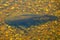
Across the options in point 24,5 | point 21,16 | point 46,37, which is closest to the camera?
point 46,37

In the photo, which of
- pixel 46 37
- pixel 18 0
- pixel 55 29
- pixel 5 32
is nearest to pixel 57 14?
pixel 55 29

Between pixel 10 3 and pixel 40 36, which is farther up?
pixel 10 3

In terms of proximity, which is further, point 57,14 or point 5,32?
point 57,14

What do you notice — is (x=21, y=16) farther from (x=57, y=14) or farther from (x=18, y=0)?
(x=57, y=14)
